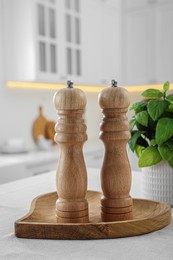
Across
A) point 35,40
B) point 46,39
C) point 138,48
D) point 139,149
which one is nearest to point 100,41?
point 138,48

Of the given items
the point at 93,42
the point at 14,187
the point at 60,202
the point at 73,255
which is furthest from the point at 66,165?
the point at 93,42

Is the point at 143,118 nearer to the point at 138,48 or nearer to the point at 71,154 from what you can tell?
the point at 71,154

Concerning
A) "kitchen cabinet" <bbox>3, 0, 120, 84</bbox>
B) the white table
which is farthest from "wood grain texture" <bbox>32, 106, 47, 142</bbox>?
the white table

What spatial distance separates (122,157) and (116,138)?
44 mm

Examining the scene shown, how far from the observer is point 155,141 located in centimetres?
93

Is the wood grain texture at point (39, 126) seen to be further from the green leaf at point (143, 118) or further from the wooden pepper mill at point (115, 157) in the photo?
the wooden pepper mill at point (115, 157)

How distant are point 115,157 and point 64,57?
2.74 m

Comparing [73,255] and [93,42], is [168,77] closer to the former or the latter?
[93,42]

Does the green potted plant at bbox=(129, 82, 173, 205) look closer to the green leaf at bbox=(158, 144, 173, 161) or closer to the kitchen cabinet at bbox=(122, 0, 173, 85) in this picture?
the green leaf at bbox=(158, 144, 173, 161)

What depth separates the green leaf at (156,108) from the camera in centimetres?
91

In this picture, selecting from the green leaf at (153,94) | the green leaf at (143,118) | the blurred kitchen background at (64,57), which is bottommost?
the green leaf at (143,118)

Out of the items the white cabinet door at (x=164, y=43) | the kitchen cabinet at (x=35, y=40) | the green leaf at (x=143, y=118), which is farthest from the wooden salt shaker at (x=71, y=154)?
the white cabinet door at (x=164, y=43)

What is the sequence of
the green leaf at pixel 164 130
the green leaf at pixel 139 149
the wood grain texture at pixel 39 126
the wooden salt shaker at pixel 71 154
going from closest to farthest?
the wooden salt shaker at pixel 71 154
the green leaf at pixel 164 130
the green leaf at pixel 139 149
the wood grain texture at pixel 39 126

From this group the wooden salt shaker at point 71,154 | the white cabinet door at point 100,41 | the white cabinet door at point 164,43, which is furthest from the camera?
the white cabinet door at point 164,43
